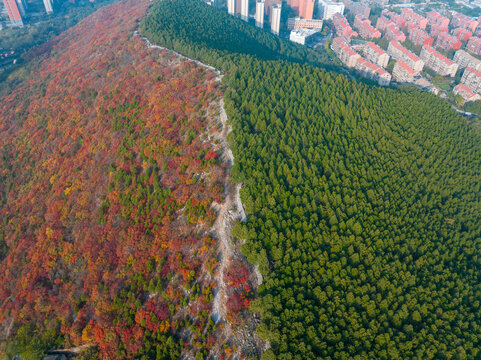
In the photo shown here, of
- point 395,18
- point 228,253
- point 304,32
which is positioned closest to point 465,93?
point 304,32

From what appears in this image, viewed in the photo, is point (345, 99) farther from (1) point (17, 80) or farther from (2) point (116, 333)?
(1) point (17, 80)

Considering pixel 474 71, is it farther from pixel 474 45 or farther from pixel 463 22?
pixel 463 22

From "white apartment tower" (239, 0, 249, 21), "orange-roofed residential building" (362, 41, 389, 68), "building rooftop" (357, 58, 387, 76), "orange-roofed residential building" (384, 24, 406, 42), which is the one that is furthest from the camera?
"white apartment tower" (239, 0, 249, 21)

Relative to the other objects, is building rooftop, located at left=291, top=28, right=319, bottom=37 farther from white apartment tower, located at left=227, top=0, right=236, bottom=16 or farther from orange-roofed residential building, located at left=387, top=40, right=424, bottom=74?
orange-roofed residential building, located at left=387, top=40, right=424, bottom=74

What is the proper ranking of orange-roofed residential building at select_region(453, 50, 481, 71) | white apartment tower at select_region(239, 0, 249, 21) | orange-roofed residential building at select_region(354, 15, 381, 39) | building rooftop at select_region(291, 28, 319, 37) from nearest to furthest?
1. orange-roofed residential building at select_region(453, 50, 481, 71)
2. building rooftop at select_region(291, 28, 319, 37)
3. white apartment tower at select_region(239, 0, 249, 21)
4. orange-roofed residential building at select_region(354, 15, 381, 39)

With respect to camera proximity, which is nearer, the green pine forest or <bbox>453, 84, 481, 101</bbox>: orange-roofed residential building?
the green pine forest

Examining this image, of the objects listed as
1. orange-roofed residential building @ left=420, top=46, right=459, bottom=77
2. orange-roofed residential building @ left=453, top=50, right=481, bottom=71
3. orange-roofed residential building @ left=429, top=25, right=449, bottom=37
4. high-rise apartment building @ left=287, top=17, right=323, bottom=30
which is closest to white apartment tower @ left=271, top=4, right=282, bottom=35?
high-rise apartment building @ left=287, top=17, right=323, bottom=30

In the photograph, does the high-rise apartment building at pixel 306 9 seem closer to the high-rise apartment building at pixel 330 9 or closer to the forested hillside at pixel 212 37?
the high-rise apartment building at pixel 330 9

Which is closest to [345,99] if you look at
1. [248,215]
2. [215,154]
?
[215,154]
